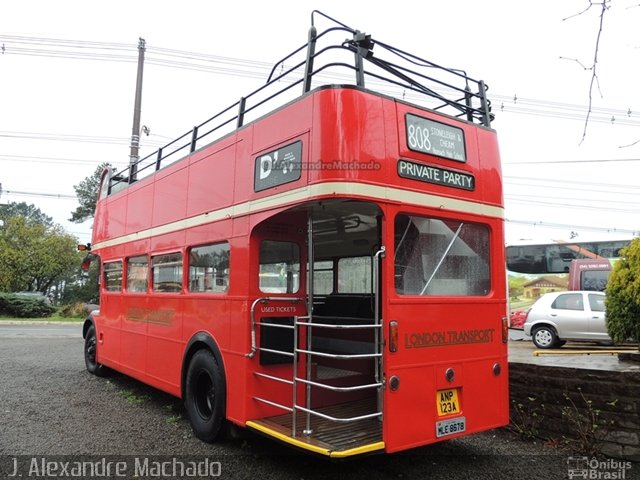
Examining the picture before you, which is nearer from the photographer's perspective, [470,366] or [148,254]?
[470,366]

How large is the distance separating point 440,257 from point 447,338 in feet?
2.56

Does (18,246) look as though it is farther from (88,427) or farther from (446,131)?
(446,131)

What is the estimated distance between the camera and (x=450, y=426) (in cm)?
447

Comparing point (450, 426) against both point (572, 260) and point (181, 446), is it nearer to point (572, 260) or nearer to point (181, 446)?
point (181, 446)

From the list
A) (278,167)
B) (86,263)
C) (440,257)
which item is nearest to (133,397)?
(86,263)

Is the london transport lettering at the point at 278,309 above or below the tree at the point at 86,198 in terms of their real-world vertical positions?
below

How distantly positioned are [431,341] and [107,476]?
3.16 metres

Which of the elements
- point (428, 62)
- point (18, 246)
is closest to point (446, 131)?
point (428, 62)

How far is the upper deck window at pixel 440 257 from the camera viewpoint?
456 centimetres

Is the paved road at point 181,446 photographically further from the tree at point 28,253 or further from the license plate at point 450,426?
the tree at point 28,253

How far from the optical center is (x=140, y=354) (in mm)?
7305

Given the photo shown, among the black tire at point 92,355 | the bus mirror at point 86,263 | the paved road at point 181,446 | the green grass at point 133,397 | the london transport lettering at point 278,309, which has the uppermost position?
the bus mirror at point 86,263

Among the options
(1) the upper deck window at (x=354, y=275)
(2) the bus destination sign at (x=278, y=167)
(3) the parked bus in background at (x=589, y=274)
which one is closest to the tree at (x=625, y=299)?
(1) the upper deck window at (x=354, y=275)

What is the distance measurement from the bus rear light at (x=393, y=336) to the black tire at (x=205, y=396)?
6.56ft
